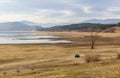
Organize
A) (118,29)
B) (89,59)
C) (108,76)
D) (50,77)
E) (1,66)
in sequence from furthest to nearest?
(118,29) → (1,66) → (89,59) → (50,77) → (108,76)

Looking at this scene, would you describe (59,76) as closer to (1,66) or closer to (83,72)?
(83,72)

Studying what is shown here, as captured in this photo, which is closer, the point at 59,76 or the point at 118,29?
the point at 59,76

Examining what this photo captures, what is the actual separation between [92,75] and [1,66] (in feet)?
57.5

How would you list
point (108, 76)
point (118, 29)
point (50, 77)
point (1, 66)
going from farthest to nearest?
point (118, 29) → point (1, 66) → point (50, 77) → point (108, 76)

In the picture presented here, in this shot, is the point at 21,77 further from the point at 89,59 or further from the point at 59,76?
the point at 89,59

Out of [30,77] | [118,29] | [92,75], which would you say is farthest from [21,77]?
[118,29]

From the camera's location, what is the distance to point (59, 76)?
21625mm

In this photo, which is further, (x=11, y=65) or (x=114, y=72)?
(x=11, y=65)

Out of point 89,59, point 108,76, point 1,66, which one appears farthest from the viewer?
point 1,66

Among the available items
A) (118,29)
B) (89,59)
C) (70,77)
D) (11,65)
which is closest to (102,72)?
(70,77)

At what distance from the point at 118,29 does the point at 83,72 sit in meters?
153

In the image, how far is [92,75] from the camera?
21.0 meters

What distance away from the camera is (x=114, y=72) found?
847 inches

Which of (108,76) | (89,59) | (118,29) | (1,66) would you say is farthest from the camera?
(118,29)
